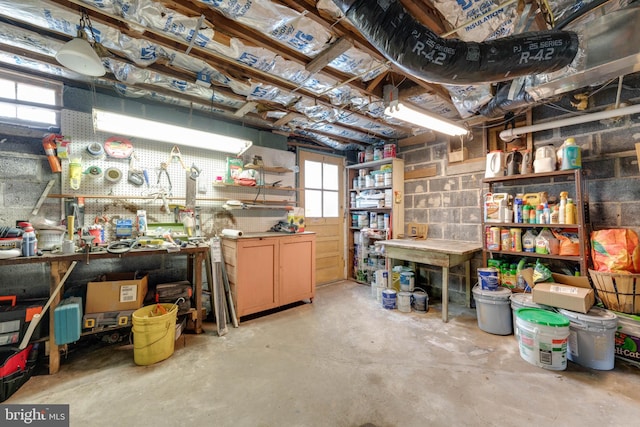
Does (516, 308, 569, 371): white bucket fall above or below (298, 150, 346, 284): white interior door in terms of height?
below

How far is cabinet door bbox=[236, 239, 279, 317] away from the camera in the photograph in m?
2.89

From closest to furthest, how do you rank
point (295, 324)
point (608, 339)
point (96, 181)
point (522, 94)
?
point (608, 339) < point (522, 94) < point (96, 181) < point (295, 324)

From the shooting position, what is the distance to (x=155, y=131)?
2.41m

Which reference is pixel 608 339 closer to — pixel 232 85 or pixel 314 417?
pixel 314 417

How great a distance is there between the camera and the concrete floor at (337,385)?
158 centimetres

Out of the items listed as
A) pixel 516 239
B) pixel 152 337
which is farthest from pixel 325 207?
pixel 152 337

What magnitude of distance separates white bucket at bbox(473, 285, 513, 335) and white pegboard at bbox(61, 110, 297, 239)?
2.83 meters

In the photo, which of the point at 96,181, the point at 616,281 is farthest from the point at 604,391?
the point at 96,181

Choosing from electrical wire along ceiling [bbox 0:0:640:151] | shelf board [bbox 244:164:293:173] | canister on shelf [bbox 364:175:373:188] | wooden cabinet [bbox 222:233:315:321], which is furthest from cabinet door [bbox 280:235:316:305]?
electrical wire along ceiling [bbox 0:0:640:151]

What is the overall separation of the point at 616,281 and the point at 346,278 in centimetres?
341

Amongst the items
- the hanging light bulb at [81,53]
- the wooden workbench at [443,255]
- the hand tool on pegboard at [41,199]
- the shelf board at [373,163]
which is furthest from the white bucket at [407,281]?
the hand tool on pegboard at [41,199]

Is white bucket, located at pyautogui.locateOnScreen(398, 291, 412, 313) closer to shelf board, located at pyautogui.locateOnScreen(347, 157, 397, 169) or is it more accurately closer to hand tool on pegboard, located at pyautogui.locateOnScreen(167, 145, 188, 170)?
shelf board, located at pyautogui.locateOnScreen(347, 157, 397, 169)

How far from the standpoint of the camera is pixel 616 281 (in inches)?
83.2

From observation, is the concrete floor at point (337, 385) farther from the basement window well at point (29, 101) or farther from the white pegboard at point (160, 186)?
the basement window well at point (29, 101)
